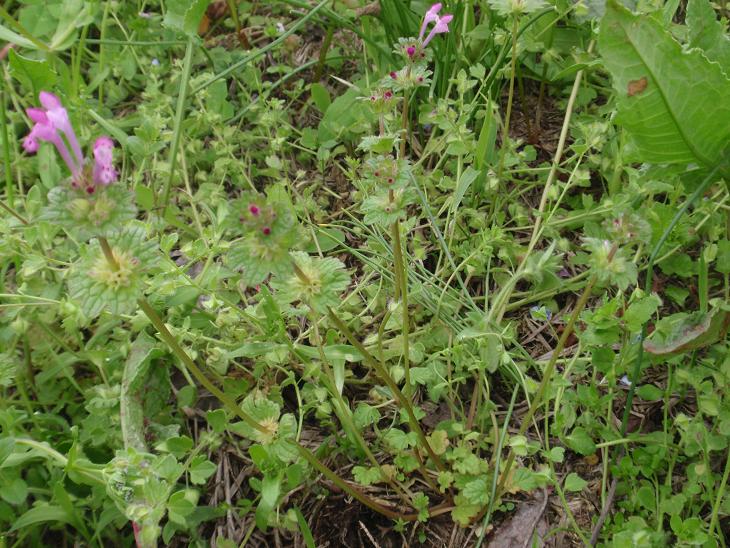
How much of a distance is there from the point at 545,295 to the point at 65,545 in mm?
1307

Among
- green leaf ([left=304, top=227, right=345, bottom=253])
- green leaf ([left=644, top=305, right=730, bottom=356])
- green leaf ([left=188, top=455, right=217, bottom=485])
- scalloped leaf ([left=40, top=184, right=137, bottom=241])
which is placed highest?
scalloped leaf ([left=40, top=184, right=137, bottom=241])

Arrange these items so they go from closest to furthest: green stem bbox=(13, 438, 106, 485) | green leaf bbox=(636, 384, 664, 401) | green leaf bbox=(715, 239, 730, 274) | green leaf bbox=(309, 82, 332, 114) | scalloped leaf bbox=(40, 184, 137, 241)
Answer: scalloped leaf bbox=(40, 184, 137, 241), green stem bbox=(13, 438, 106, 485), green leaf bbox=(636, 384, 664, 401), green leaf bbox=(715, 239, 730, 274), green leaf bbox=(309, 82, 332, 114)

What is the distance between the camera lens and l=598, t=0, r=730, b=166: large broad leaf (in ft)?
4.22

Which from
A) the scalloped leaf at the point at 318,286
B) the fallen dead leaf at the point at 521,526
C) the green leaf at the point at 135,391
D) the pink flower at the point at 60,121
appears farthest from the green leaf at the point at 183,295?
the fallen dead leaf at the point at 521,526

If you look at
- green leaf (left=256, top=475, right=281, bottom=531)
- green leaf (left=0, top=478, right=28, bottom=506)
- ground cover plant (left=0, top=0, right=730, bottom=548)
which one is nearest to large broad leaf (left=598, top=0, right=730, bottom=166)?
ground cover plant (left=0, top=0, right=730, bottom=548)

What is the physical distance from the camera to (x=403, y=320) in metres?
1.28

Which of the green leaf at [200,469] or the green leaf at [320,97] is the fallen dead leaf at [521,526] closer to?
the green leaf at [200,469]

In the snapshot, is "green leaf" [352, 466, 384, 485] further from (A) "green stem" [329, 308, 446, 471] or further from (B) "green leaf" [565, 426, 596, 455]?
(B) "green leaf" [565, 426, 596, 455]

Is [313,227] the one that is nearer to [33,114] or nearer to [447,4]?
[447,4]

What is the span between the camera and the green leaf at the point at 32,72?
1662mm

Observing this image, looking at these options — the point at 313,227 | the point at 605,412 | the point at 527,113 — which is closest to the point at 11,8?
the point at 313,227

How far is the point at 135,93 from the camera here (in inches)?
96.9

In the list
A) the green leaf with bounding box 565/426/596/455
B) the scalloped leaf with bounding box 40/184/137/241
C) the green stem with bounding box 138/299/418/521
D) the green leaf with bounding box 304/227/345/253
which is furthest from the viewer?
the green leaf with bounding box 304/227/345/253

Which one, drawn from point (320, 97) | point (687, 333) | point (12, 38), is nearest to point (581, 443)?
point (687, 333)
